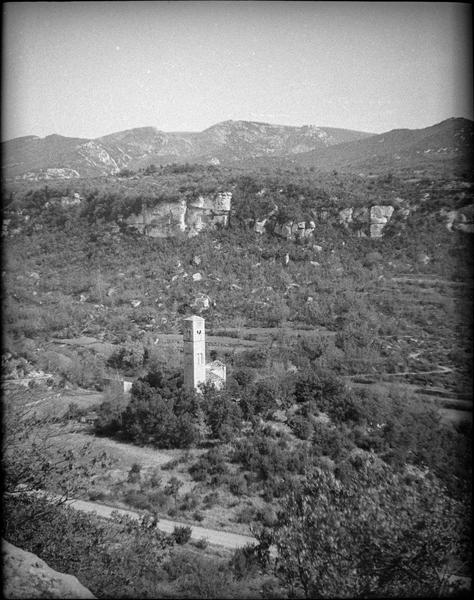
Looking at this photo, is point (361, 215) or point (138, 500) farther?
point (361, 215)

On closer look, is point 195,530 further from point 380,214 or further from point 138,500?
point 380,214

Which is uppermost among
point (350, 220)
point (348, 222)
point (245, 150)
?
point (245, 150)

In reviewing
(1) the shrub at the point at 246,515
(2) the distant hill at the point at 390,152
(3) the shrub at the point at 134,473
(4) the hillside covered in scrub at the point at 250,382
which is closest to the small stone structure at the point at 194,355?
(4) the hillside covered in scrub at the point at 250,382

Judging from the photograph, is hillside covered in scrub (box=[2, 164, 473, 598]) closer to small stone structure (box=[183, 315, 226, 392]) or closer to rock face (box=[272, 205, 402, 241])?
rock face (box=[272, 205, 402, 241])

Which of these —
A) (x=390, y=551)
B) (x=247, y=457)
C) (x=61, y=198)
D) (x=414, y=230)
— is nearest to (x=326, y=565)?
(x=390, y=551)

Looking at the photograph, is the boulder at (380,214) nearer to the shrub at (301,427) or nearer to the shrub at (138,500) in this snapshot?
the shrub at (301,427)

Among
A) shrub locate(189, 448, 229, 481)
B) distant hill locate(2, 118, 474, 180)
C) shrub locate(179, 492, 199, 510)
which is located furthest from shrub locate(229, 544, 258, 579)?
distant hill locate(2, 118, 474, 180)

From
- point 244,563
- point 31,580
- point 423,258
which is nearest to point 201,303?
point 423,258
